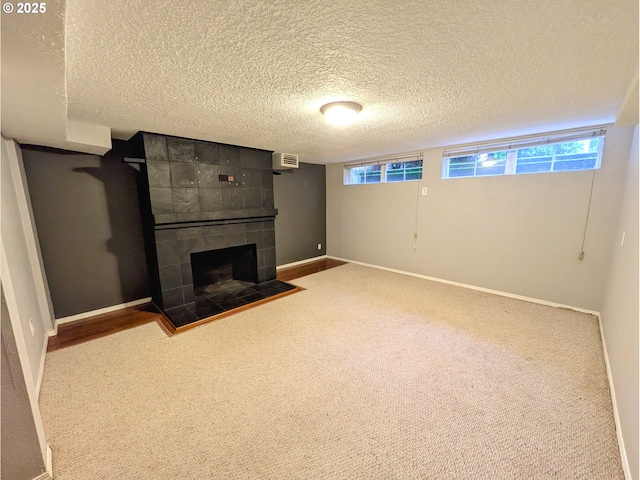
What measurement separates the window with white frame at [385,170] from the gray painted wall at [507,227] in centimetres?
18

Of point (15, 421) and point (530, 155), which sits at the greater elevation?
point (530, 155)

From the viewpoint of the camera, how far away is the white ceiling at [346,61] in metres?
1.01

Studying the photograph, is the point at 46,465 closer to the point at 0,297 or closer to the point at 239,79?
the point at 0,297

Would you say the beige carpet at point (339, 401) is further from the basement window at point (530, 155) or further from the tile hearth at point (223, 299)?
the basement window at point (530, 155)

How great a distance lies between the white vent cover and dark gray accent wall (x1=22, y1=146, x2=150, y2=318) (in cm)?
183

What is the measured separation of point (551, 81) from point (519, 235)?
2.06 metres

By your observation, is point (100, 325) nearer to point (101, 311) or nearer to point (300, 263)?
point (101, 311)

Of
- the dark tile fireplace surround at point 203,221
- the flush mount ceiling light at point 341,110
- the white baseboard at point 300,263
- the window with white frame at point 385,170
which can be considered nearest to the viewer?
the flush mount ceiling light at point 341,110

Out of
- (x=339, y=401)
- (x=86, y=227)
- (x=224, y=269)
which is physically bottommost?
(x=339, y=401)

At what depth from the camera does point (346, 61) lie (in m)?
1.36

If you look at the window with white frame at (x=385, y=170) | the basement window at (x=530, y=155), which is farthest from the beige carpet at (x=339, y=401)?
the window with white frame at (x=385, y=170)

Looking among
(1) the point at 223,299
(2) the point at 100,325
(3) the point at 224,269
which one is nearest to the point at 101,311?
(2) the point at 100,325

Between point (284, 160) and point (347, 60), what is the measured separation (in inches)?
102

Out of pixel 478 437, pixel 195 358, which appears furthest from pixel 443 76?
pixel 195 358
